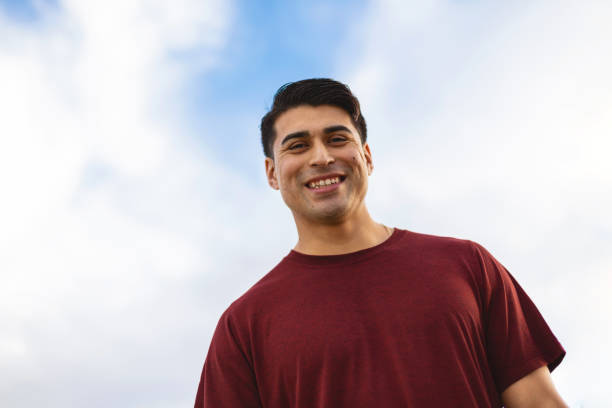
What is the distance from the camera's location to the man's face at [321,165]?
14.0 feet

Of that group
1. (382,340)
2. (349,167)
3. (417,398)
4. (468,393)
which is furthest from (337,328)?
(349,167)

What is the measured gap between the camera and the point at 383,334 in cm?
378

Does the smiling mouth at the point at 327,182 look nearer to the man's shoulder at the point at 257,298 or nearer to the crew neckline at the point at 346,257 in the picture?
the crew neckline at the point at 346,257

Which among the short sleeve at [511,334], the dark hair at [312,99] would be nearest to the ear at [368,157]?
the dark hair at [312,99]

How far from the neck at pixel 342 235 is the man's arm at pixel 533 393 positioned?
1.34 meters

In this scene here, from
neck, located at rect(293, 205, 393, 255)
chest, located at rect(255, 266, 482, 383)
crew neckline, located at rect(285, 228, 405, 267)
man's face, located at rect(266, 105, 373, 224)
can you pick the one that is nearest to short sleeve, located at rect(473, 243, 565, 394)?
chest, located at rect(255, 266, 482, 383)

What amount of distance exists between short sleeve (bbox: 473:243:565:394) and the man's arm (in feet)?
0.13

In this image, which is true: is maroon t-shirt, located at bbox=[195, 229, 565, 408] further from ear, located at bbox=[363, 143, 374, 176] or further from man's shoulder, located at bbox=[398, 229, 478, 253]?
ear, located at bbox=[363, 143, 374, 176]

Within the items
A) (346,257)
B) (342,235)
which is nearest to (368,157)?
(342,235)

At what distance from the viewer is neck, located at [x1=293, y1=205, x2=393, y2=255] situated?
14.3 ft

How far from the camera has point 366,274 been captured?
161 inches

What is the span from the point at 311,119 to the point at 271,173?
65cm

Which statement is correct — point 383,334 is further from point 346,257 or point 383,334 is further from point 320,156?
point 320,156

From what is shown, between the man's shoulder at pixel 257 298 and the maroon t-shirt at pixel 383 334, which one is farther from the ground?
the man's shoulder at pixel 257 298
